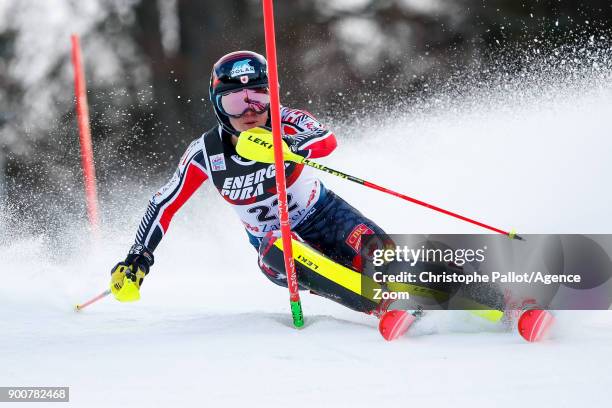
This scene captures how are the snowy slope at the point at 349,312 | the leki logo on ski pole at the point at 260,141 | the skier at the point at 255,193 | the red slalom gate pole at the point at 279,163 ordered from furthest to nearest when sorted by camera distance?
the skier at the point at 255,193
the leki logo on ski pole at the point at 260,141
the red slalom gate pole at the point at 279,163
the snowy slope at the point at 349,312

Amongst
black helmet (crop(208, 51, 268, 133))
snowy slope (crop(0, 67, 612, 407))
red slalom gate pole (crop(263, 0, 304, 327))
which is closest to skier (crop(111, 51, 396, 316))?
black helmet (crop(208, 51, 268, 133))

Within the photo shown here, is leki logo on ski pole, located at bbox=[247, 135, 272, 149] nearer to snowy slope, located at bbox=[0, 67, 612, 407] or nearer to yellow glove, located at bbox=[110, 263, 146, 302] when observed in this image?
snowy slope, located at bbox=[0, 67, 612, 407]

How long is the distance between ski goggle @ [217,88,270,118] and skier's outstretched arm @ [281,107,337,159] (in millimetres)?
113

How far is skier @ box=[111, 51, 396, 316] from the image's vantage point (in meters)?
3.19

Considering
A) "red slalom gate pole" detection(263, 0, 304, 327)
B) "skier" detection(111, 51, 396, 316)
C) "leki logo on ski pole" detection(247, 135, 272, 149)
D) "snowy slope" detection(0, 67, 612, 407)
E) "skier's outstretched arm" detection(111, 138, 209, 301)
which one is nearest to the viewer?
"snowy slope" detection(0, 67, 612, 407)

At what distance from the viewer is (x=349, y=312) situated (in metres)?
3.55

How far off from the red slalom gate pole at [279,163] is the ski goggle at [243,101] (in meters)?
0.51

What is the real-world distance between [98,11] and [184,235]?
6.99 meters

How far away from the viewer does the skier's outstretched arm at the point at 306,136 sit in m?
2.95

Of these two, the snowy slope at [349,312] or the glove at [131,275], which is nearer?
the snowy slope at [349,312]

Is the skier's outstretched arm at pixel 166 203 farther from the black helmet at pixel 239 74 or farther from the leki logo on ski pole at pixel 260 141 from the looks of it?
the leki logo on ski pole at pixel 260 141

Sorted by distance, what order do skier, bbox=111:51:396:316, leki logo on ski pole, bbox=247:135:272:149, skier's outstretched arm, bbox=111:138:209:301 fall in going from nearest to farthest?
leki logo on ski pole, bbox=247:135:272:149 < skier, bbox=111:51:396:316 < skier's outstretched arm, bbox=111:138:209:301

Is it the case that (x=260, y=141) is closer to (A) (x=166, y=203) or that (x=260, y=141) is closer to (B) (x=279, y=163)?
(B) (x=279, y=163)

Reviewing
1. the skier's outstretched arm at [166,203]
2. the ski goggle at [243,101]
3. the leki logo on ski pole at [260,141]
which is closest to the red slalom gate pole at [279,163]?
the leki logo on ski pole at [260,141]
